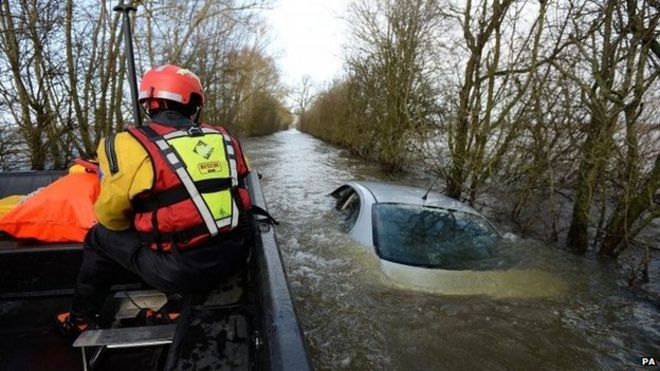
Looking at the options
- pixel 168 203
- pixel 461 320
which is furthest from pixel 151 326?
pixel 461 320

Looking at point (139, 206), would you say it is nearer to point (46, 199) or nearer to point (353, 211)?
point (46, 199)

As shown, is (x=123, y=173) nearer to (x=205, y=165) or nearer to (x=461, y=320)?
(x=205, y=165)

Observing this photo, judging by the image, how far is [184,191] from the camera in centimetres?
204

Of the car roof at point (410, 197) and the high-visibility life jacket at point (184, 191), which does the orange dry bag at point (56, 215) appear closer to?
the high-visibility life jacket at point (184, 191)

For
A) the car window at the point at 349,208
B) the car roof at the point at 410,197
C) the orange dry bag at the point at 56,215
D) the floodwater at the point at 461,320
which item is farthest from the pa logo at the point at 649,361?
the orange dry bag at the point at 56,215

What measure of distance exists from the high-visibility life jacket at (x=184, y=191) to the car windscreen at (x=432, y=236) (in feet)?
6.97

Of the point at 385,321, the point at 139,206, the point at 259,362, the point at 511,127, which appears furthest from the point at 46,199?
the point at 511,127

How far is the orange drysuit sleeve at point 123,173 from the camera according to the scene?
6.46ft

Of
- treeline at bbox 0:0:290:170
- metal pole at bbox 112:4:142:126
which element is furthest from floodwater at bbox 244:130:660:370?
treeline at bbox 0:0:290:170

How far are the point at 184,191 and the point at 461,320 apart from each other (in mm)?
2714

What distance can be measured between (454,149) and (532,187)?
1920mm

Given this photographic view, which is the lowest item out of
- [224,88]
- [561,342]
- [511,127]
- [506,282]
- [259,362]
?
[561,342]

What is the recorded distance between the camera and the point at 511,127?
286 inches

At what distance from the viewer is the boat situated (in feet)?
5.64
